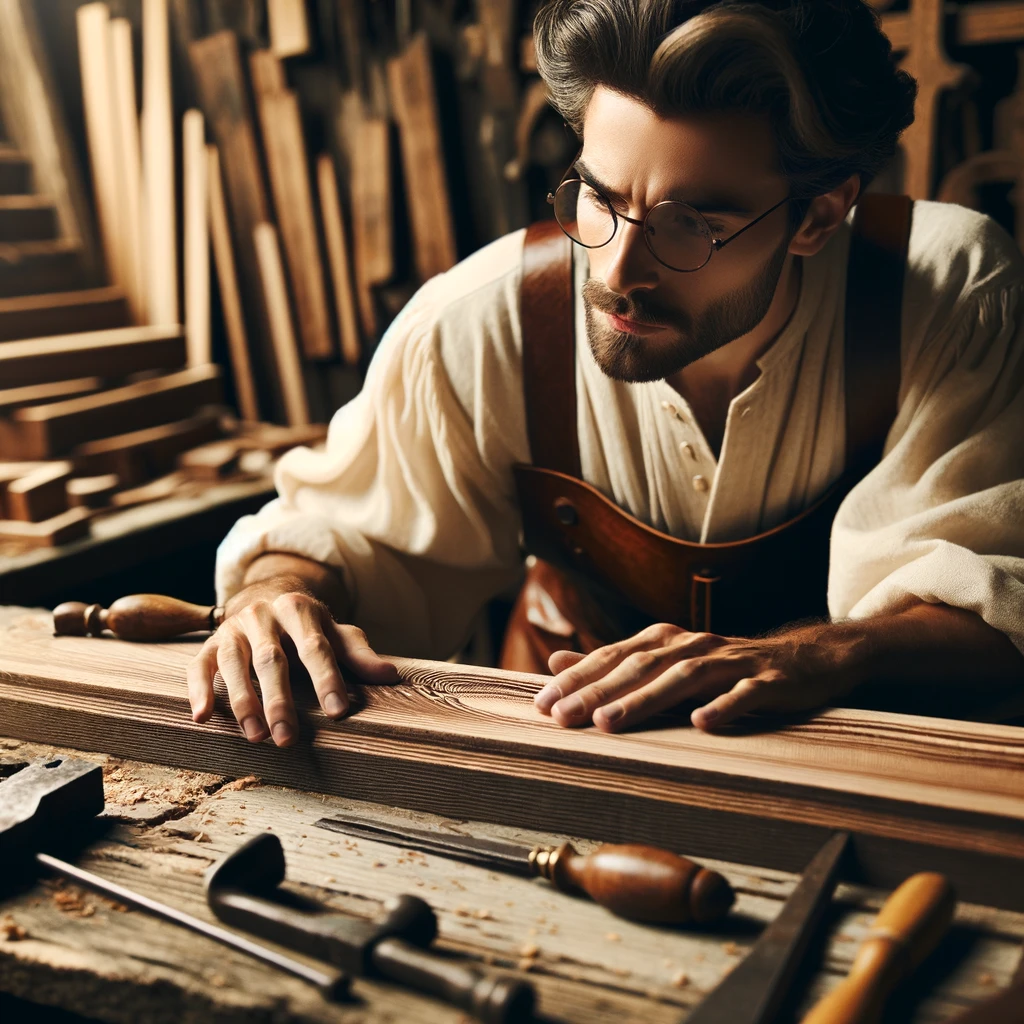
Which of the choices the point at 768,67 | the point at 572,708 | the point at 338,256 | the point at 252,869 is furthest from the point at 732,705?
the point at 338,256

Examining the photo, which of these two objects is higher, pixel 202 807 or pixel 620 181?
pixel 620 181

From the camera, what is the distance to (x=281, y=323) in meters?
3.86

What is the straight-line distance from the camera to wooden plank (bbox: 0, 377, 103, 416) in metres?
2.94

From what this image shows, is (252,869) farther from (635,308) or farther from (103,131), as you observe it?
(103,131)

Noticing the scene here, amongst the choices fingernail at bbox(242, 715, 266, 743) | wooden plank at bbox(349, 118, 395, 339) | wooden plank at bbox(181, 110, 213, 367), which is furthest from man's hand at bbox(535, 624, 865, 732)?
wooden plank at bbox(181, 110, 213, 367)

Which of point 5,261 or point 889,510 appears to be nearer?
point 889,510

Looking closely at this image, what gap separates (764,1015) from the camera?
720mm

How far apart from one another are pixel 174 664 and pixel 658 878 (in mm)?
756

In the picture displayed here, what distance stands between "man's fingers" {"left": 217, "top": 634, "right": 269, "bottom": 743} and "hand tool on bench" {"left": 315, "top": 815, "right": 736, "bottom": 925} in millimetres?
346

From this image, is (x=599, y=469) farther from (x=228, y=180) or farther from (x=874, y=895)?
(x=228, y=180)

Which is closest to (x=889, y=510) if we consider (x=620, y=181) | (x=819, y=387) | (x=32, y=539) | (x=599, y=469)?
(x=819, y=387)

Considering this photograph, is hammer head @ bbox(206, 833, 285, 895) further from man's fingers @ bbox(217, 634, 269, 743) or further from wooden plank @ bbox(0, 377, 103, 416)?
wooden plank @ bbox(0, 377, 103, 416)

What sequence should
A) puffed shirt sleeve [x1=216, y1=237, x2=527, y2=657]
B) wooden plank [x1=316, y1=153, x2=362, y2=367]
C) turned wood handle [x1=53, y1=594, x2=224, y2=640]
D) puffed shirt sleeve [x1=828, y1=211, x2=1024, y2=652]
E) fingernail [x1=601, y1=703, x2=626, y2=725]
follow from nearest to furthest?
1. fingernail [x1=601, y1=703, x2=626, y2=725]
2. turned wood handle [x1=53, y1=594, x2=224, y2=640]
3. puffed shirt sleeve [x1=828, y1=211, x2=1024, y2=652]
4. puffed shirt sleeve [x1=216, y1=237, x2=527, y2=657]
5. wooden plank [x1=316, y1=153, x2=362, y2=367]

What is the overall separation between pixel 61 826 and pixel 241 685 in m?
0.26
